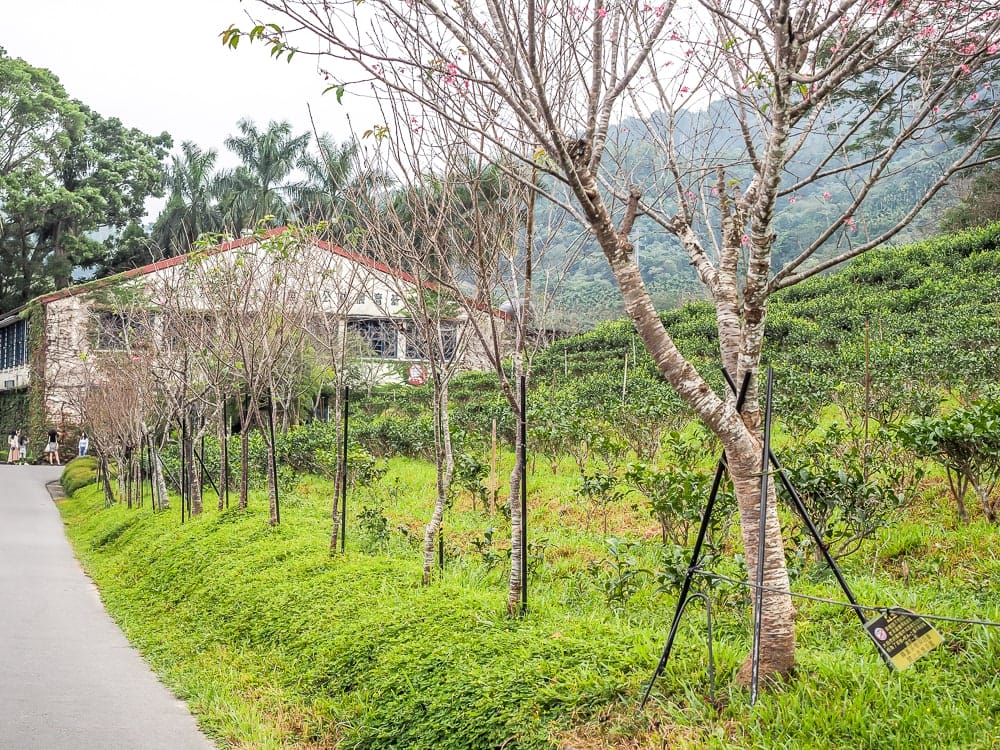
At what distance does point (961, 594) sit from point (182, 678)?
5.26 metres

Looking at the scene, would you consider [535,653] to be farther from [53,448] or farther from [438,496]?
[53,448]

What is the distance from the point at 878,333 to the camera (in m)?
17.1

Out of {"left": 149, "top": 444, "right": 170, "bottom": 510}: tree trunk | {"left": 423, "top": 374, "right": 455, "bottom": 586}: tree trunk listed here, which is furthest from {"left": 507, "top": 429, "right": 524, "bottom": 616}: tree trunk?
{"left": 149, "top": 444, "right": 170, "bottom": 510}: tree trunk

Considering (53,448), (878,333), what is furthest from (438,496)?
(53,448)

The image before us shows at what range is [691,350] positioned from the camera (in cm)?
2012

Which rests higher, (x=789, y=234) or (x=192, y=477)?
(x=789, y=234)

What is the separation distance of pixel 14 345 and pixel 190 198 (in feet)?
38.7

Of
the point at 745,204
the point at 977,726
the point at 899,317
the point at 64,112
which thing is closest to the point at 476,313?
the point at 745,204

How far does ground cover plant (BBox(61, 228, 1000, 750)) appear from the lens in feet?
13.1

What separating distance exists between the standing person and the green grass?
23139 mm

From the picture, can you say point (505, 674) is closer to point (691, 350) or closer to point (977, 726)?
point (977, 726)

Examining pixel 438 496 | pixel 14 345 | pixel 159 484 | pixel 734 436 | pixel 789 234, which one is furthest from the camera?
pixel 14 345

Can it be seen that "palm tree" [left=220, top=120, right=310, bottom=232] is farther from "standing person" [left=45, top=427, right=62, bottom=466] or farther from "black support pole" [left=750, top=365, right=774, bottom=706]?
"black support pole" [left=750, top=365, right=774, bottom=706]

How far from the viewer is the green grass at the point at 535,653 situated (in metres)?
3.76
